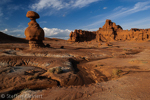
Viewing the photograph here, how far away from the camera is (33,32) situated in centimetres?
1416

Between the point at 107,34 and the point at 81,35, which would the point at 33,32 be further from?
the point at 107,34

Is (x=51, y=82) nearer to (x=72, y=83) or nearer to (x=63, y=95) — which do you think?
(x=72, y=83)

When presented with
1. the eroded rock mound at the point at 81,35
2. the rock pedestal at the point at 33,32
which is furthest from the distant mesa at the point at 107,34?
the rock pedestal at the point at 33,32

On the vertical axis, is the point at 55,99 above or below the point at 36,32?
below

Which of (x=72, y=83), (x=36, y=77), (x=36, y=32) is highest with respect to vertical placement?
(x=36, y=32)

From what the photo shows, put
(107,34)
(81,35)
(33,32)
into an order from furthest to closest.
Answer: (107,34), (81,35), (33,32)

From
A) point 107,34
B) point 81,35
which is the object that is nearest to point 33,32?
point 81,35

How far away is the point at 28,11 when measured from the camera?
47.2 feet

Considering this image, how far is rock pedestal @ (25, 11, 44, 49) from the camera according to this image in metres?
14.2

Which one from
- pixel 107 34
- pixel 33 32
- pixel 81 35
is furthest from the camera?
pixel 107 34

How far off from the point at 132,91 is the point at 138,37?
1784 inches

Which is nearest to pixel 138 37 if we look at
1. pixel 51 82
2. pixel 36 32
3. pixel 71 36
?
pixel 71 36

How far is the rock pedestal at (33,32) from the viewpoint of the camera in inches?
557

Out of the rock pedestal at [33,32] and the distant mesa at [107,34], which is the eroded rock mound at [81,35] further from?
the rock pedestal at [33,32]
